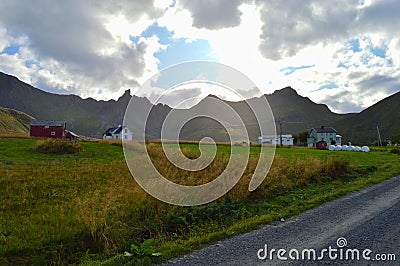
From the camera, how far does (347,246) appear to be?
6.09 m

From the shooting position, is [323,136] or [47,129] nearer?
[47,129]

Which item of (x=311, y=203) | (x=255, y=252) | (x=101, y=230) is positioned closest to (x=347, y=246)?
(x=255, y=252)

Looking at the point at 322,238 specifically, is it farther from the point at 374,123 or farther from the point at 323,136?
the point at 374,123

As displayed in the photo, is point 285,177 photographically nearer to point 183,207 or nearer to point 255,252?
point 183,207

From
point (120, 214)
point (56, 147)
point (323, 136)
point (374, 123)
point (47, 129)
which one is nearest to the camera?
point (120, 214)

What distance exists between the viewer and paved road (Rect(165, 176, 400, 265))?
18.7 ft

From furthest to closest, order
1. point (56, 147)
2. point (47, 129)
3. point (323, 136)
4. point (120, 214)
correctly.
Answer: point (323, 136)
point (47, 129)
point (56, 147)
point (120, 214)

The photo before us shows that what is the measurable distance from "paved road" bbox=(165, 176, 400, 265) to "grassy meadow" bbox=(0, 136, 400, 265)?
52 cm

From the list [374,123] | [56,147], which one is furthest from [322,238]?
[374,123]

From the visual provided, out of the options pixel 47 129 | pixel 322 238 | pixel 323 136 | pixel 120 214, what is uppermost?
pixel 323 136

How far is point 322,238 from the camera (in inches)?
262

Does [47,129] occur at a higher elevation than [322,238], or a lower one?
higher

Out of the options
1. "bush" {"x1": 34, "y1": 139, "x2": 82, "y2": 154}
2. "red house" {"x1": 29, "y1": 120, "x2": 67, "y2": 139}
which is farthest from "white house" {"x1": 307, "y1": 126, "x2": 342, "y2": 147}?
"bush" {"x1": 34, "y1": 139, "x2": 82, "y2": 154}

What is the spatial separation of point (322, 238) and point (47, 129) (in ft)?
232
